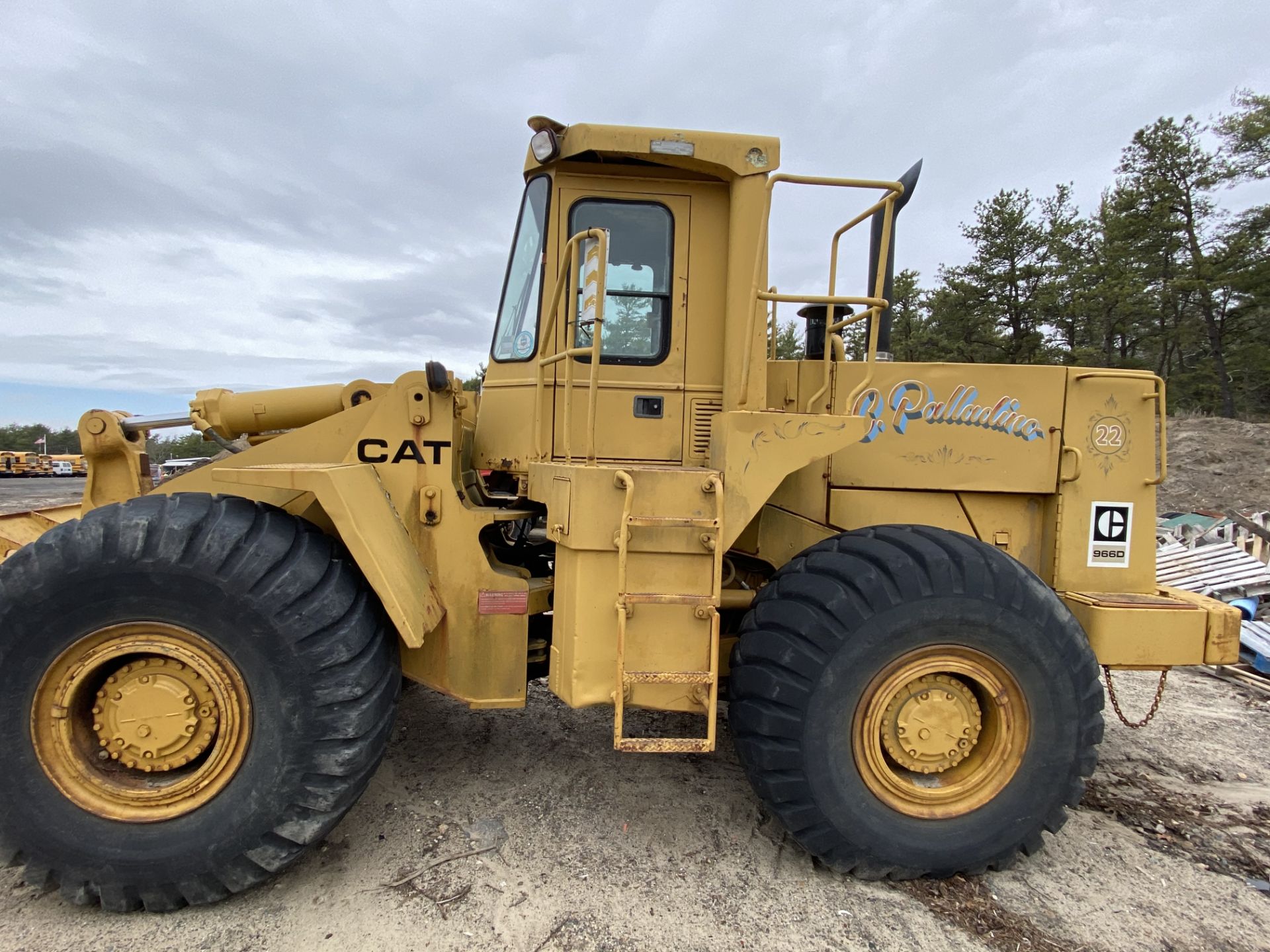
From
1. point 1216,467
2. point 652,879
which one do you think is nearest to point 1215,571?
point 652,879

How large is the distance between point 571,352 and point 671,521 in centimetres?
83

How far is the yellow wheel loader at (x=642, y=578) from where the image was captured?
2.65 metres

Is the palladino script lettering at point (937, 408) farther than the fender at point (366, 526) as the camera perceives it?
Yes

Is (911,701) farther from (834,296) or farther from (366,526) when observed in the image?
(366,526)

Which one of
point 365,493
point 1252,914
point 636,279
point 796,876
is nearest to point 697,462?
point 636,279

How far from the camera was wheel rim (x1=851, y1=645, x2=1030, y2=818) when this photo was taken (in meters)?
2.89

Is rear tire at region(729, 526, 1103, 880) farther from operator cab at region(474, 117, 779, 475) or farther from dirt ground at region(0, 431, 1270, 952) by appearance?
operator cab at region(474, 117, 779, 475)

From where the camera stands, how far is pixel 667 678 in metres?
2.84

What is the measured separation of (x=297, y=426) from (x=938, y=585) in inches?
132

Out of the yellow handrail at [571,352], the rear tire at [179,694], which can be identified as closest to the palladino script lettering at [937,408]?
the yellow handrail at [571,352]

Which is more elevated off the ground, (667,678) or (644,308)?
(644,308)

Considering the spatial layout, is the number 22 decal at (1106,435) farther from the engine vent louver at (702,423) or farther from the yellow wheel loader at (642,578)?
the engine vent louver at (702,423)

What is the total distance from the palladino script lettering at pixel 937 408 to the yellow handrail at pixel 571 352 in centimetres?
146

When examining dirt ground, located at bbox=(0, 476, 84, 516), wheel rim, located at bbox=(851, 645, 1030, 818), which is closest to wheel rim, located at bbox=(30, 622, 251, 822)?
wheel rim, located at bbox=(851, 645, 1030, 818)
